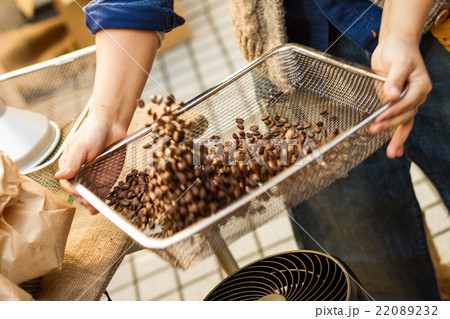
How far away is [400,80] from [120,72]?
484mm

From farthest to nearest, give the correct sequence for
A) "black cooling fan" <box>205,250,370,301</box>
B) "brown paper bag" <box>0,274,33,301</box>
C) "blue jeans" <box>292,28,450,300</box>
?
1. "blue jeans" <box>292,28,450,300</box>
2. "black cooling fan" <box>205,250,370,301</box>
3. "brown paper bag" <box>0,274,33,301</box>

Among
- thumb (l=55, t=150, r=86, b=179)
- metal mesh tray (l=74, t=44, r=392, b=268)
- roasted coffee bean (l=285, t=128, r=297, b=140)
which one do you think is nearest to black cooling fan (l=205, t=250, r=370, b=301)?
metal mesh tray (l=74, t=44, r=392, b=268)

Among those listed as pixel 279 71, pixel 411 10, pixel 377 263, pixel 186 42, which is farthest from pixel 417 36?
pixel 186 42

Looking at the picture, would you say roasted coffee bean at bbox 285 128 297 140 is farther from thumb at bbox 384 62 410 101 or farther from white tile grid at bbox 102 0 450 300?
white tile grid at bbox 102 0 450 300

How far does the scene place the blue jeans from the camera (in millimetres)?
974

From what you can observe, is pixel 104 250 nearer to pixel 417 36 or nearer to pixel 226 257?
pixel 226 257

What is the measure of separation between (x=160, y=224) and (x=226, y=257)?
0.26 m

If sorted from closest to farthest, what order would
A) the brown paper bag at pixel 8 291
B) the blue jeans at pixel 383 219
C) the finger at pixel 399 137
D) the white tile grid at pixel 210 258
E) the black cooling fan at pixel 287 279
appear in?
1. the brown paper bag at pixel 8 291
2. the black cooling fan at pixel 287 279
3. the finger at pixel 399 137
4. the blue jeans at pixel 383 219
5. the white tile grid at pixel 210 258

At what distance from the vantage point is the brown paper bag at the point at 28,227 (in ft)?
1.88

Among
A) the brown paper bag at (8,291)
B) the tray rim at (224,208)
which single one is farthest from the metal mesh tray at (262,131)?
the brown paper bag at (8,291)

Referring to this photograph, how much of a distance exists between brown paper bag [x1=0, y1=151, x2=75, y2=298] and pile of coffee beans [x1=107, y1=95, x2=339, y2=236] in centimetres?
9

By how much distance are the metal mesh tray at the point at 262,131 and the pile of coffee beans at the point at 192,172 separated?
31mm

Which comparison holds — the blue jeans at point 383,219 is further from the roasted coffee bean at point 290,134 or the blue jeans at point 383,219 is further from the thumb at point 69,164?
the thumb at point 69,164

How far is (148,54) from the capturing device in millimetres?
853
